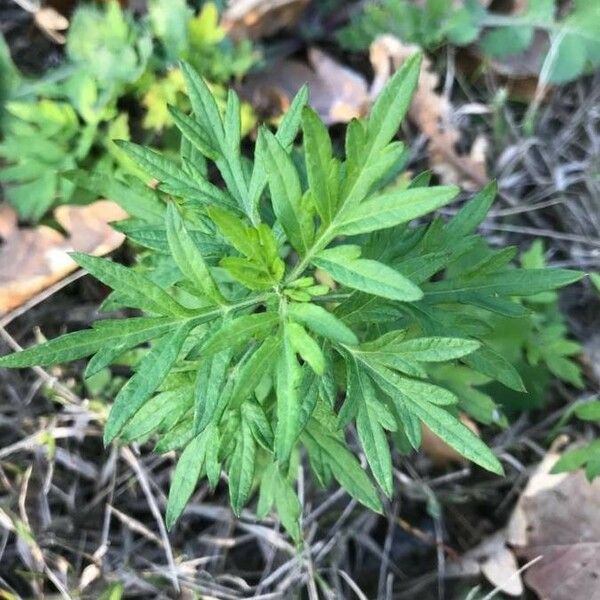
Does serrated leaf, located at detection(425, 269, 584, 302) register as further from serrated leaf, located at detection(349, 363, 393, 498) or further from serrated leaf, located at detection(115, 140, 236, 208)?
serrated leaf, located at detection(115, 140, 236, 208)

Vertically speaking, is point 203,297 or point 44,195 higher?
point 203,297

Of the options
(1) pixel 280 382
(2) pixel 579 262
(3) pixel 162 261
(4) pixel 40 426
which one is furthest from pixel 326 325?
(2) pixel 579 262

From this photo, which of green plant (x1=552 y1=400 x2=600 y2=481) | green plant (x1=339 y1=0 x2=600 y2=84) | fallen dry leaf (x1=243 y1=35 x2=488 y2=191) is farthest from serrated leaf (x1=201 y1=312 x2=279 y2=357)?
green plant (x1=339 y1=0 x2=600 y2=84)

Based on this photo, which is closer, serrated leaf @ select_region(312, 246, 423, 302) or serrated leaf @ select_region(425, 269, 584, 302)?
serrated leaf @ select_region(312, 246, 423, 302)

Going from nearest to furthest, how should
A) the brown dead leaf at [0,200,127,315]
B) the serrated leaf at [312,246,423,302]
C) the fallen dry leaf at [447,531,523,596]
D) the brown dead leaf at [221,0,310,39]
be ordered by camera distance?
1. the serrated leaf at [312,246,423,302]
2. the fallen dry leaf at [447,531,523,596]
3. the brown dead leaf at [0,200,127,315]
4. the brown dead leaf at [221,0,310,39]

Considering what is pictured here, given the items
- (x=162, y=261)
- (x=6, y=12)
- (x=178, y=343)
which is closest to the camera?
(x=178, y=343)

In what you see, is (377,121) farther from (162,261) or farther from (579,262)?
(579,262)
